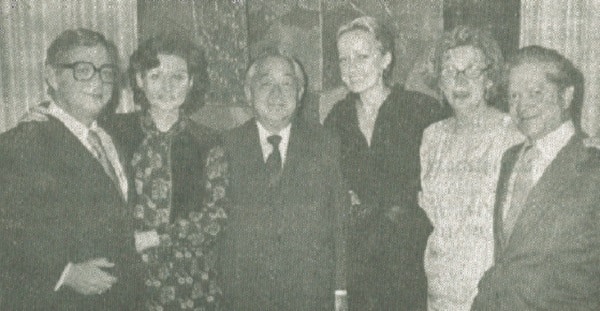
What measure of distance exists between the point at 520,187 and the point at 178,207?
4.33ft

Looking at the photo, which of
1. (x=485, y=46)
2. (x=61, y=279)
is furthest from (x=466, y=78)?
(x=61, y=279)

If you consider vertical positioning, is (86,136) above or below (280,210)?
above

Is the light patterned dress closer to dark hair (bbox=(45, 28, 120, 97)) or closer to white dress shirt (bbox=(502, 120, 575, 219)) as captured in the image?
white dress shirt (bbox=(502, 120, 575, 219))

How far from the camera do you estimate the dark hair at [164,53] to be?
2.77 metres

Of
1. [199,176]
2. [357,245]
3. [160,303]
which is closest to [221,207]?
[199,176]

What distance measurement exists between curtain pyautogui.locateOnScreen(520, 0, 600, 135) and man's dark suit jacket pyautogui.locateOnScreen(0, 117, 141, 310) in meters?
2.18

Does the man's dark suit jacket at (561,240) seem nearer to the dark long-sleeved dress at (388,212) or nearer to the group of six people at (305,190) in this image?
the group of six people at (305,190)

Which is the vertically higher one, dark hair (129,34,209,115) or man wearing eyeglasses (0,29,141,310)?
dark hair (129,34,209,115)

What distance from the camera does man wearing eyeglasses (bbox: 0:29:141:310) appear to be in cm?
229

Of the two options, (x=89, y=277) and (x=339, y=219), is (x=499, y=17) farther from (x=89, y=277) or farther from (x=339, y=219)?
(x=89, y=277)

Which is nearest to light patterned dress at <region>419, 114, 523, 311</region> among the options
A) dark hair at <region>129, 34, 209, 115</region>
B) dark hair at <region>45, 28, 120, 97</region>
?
dark hair at <region>129, 34, 209, 115</region>

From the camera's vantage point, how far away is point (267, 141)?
2764 mm

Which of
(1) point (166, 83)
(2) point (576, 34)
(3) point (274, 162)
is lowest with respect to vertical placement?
(3) point (274, 162)

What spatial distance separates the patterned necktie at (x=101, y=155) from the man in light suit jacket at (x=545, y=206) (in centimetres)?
143
